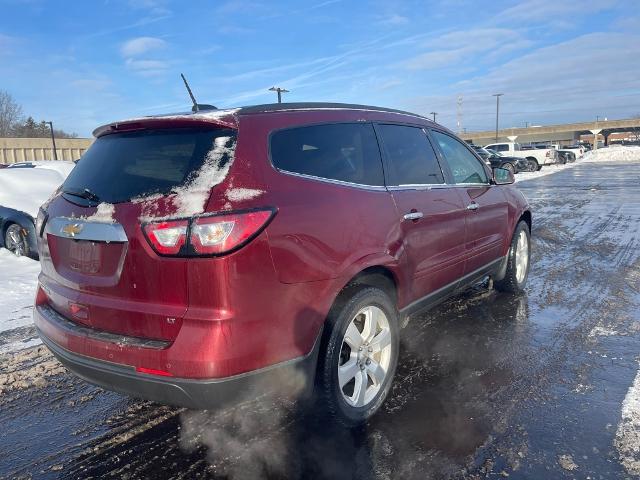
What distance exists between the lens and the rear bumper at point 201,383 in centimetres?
220

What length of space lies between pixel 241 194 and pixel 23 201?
7.77 meters

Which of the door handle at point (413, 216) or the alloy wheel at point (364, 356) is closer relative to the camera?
the alloy wheel at point (364, 356)

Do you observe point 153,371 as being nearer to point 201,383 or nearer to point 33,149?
point 201,383

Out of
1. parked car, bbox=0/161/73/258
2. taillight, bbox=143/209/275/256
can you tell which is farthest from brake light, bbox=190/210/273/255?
parked car, bbox=0/161/73/258

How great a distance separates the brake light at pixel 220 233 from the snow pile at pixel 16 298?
2957 mm

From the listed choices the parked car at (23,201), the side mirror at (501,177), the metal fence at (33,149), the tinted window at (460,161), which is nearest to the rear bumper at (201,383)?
the tinted window at (460,161)

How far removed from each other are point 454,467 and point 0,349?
3716mm

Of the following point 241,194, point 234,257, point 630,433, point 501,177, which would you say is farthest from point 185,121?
point 501,177

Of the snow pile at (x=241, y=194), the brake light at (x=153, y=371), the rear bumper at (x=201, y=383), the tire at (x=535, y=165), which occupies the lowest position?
the rear bumper at (x=201, y=383)

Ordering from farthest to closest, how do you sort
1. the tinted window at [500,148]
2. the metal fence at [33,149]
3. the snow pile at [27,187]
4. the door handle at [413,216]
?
1. the metal fence at [33,149]
2. the tinted window at [500,148]
3. the snow pile at [27,187]
4. the door handle at [413,216]

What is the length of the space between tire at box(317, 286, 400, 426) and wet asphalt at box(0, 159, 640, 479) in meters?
0.13

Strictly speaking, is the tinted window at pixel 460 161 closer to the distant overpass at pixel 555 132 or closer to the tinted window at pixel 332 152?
the tinted window at pixel 332 152

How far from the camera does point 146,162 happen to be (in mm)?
2502

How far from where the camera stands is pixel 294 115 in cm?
270
